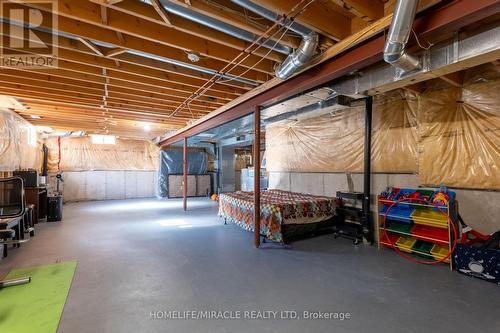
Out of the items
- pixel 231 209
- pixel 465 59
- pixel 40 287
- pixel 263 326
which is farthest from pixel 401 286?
pixel 40 287

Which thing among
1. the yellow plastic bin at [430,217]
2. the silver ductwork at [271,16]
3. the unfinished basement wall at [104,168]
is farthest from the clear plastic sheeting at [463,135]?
→ the unfinished basement wall at [104,168]

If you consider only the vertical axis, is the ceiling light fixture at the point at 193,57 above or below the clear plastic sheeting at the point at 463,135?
above

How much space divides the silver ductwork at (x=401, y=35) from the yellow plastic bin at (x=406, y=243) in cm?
256

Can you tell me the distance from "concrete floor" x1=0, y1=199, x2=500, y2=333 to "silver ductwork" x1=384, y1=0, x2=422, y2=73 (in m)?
2.20

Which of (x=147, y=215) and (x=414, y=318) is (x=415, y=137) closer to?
(x=414, y=318)

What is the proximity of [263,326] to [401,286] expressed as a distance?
1.63 m

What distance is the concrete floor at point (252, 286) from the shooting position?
77.7 inches

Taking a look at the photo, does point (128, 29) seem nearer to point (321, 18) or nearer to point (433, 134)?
point (321, 18)

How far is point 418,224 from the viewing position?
3.55 m

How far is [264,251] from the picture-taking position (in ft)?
12.2

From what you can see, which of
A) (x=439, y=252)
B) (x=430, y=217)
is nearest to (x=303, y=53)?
(x=430, y=217)

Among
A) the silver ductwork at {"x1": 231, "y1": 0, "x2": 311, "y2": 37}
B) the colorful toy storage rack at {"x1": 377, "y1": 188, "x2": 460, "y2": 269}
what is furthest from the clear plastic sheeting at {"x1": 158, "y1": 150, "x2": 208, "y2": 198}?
the silver ductwork at {"x1": 231, "y1": 0, "x2": 311, "y2": 37}

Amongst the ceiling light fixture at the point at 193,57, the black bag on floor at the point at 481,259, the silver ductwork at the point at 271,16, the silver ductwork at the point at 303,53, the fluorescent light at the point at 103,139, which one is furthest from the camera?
the fluorescent light at the point at 103,139
